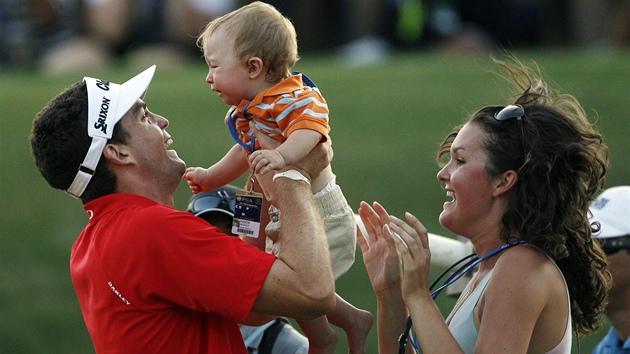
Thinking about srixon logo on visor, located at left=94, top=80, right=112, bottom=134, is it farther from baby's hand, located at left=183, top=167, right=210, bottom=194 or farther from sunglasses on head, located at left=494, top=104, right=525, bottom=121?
sunglasses on head, located at left=494, top=104, right=525, bottom=121

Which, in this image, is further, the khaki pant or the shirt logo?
the khaki pant

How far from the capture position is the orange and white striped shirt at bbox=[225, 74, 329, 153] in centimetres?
417

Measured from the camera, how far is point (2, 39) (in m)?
15.3

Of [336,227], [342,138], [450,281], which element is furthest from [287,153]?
[342,138]

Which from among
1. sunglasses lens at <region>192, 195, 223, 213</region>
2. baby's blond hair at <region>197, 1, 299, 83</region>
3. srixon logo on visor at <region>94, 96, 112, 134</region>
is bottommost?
sunglasses lens at <region>192, 195, 223, 213</region>

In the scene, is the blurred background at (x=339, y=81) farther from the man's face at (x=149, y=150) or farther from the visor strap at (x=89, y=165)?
the visor strap at (x=89, y=165)

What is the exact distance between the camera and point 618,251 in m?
5.01

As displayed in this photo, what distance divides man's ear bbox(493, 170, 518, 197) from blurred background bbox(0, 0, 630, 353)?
17.2ft

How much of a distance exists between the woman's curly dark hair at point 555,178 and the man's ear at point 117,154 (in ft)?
4.23

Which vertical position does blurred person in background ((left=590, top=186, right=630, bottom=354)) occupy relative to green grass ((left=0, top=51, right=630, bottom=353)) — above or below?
above

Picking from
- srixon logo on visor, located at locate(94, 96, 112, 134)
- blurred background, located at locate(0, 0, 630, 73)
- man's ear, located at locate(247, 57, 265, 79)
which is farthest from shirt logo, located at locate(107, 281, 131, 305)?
blurred background, located at locate(0, 0, 630, 73)

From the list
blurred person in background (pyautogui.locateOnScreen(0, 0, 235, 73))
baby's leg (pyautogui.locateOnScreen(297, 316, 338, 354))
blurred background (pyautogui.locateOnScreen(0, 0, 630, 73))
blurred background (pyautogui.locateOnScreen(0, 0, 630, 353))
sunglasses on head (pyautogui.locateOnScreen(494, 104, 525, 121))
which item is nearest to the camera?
sunglasses on head (pyautogui.locateOnScreen(494, 104, 525, 121))

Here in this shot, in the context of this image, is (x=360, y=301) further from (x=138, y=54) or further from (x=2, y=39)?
(x=2, y=39)

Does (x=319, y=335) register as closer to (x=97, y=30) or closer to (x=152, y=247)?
(x=152, y=247)
